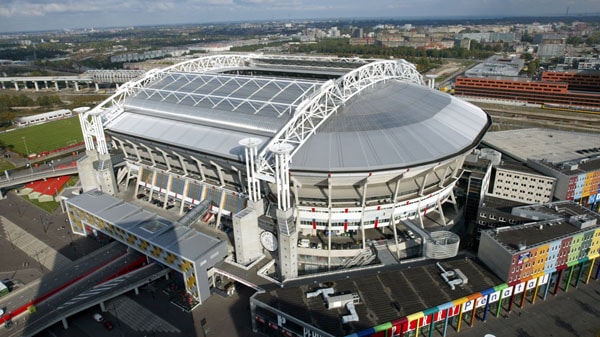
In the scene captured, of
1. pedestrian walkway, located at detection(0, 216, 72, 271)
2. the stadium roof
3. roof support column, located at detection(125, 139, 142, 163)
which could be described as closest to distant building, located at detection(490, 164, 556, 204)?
the stadium roof

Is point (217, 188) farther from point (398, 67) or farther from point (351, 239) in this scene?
point (398, 67)

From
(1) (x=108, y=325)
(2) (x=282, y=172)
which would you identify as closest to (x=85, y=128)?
(1) (x=108, y=325)

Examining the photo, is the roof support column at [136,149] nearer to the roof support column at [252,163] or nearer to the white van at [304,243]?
the roof support column at [252,163]

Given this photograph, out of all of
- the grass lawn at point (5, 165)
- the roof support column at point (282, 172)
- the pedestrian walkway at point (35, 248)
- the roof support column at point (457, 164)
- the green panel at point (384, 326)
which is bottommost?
the pedestrian walkway at point (35, 248)

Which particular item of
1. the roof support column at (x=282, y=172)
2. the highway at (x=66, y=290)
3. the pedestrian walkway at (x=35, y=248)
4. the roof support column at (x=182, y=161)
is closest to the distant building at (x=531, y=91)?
the roof support column at (x=182, y=161)

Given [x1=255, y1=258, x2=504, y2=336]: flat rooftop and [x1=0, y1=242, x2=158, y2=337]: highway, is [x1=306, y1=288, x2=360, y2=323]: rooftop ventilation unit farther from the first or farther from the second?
[x1=0, y1=242, x2=158, y2=337]: highway

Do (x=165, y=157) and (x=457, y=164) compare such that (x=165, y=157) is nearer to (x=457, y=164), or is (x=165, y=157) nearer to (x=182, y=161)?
(x=182, y=161)

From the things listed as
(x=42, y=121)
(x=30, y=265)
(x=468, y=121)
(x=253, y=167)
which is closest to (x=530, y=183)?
(x=468, y=121)
